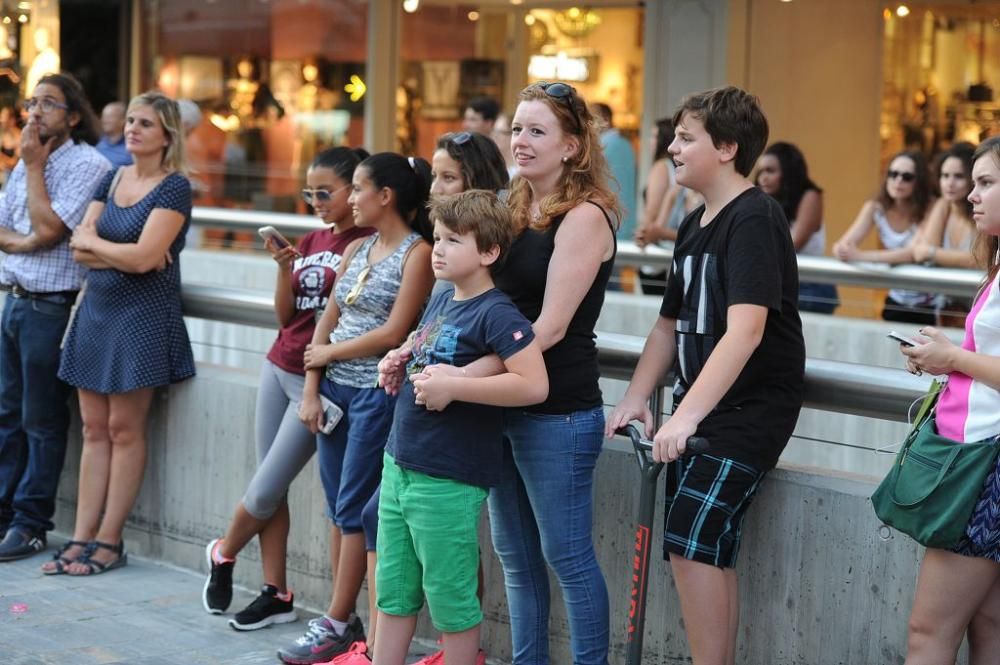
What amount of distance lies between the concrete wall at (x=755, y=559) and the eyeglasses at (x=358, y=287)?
101 centimetres

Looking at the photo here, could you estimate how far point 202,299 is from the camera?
22.0 ft

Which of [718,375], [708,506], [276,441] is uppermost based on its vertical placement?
[718,375]

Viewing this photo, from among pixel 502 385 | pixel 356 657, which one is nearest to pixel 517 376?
pixel 502 385

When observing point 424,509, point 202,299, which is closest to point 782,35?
point 202,299

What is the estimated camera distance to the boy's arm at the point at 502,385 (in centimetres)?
435

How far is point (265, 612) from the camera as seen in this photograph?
5840 millimetres

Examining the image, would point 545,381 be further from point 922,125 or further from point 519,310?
point 922,125

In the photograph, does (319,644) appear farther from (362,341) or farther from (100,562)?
(100,562)

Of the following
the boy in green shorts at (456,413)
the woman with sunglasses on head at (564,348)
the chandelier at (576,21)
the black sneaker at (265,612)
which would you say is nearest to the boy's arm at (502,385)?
the boy in green shorts at (456,413)

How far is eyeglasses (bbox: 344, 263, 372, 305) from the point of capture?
208 inches

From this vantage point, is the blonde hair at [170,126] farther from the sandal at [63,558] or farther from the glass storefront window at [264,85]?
the glass storefront window at [264,85]

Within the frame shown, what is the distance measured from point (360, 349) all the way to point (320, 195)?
0.65 m

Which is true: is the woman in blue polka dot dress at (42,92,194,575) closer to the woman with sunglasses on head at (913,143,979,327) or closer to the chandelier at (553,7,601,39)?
the woman with sunglasses on head at (913,143,979,327)

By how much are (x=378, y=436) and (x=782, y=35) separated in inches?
380
